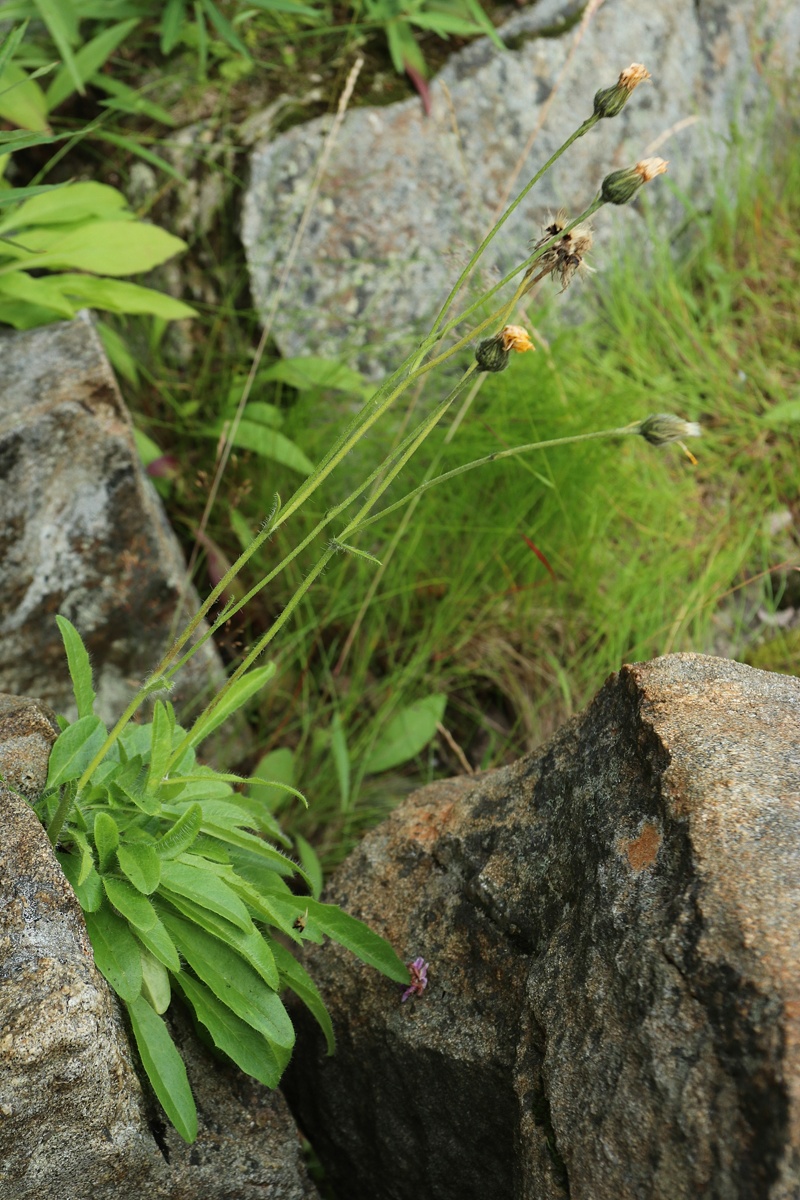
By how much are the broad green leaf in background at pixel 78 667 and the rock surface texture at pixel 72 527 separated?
653 millimetres

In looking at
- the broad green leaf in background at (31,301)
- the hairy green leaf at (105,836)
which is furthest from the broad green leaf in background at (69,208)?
the hairy green leaf at (105,836)

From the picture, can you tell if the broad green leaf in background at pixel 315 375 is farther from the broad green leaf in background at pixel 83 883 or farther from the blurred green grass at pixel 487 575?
the broad green leaf in background at pixel 83 883

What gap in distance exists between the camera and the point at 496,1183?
A: 5.79 ft

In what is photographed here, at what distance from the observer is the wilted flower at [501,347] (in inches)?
53.1

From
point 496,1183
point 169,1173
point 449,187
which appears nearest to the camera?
point 169,1173

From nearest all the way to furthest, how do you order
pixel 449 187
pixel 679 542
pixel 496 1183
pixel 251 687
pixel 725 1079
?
pixel 725 1079
pixel 496 1183
pixel 251 687
pixel 679 542
pixel 449 187

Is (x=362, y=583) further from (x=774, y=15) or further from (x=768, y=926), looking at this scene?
(x=774, y=15)

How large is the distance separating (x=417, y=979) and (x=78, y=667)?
0.78 meters

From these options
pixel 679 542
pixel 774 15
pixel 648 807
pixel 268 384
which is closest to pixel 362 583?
pixel 268 384

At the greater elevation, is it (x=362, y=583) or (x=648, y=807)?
Result: (x=648, y=807)

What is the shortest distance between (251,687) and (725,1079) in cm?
106

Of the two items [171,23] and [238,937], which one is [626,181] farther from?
[171,23]

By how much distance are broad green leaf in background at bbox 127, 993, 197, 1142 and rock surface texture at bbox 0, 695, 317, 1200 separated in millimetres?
25

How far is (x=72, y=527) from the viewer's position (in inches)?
99.5
